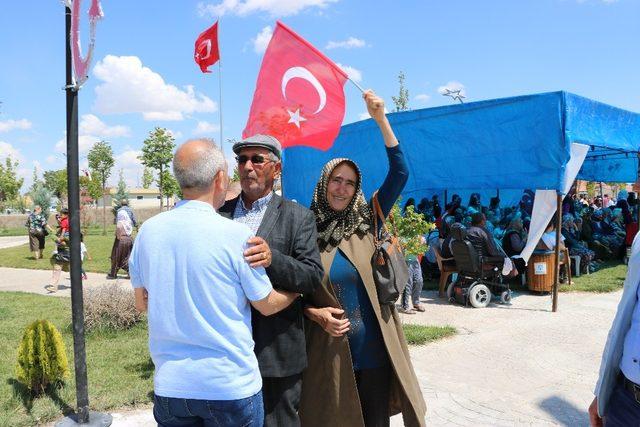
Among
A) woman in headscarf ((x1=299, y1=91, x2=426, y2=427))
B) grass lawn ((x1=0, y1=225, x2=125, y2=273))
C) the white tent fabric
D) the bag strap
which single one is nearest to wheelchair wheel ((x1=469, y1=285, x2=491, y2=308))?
the white tent fabric

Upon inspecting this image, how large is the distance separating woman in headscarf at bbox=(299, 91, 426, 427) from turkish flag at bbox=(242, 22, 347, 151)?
2.24 metres

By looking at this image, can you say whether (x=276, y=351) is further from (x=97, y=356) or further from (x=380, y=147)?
(x=380, y=147)

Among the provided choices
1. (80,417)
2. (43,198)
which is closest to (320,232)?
(80,417)

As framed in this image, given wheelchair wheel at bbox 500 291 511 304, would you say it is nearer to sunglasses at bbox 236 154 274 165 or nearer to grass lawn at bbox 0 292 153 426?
grass lawn at bbox 0 292 153 426

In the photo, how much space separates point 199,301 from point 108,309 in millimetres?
5465

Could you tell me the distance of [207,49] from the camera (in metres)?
10.9

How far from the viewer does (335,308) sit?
229cm

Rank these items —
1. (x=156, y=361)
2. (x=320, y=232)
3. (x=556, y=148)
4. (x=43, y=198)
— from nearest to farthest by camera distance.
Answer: (x=156, y=361) → (x=320, y=232) → (x=556, y=148) → (x=43, y=198)

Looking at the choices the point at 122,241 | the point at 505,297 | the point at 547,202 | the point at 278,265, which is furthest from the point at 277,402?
the point at 122,241

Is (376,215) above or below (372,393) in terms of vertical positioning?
above

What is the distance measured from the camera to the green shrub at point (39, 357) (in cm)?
422

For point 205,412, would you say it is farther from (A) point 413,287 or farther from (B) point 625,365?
(A) point 413,287

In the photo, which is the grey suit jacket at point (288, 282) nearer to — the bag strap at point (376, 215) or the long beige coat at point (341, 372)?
the long beige coat at point (341, 372)

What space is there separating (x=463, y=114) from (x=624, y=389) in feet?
25.4
